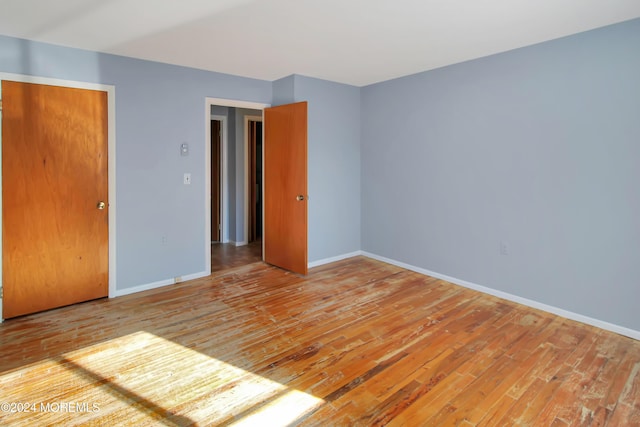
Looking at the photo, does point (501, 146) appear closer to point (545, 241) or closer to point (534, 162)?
point (534, 162)

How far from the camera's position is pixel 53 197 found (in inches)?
133

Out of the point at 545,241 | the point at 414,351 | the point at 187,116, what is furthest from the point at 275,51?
the point at 545,241

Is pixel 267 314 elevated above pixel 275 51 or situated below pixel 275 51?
below

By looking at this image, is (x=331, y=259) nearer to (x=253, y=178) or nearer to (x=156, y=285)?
(x=253, y=178)

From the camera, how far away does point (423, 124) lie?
4480mm

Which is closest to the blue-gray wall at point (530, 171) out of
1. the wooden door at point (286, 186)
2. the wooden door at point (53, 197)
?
the wooden door at point (286, 186)

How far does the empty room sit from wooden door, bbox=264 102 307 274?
1.3 inches

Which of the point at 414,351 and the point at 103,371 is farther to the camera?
the point at 414,351

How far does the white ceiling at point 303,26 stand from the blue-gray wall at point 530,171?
30cm

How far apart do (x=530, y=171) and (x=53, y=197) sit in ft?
15.3

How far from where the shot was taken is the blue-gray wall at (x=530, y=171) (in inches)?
117

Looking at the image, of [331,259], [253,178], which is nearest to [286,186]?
[331,259]

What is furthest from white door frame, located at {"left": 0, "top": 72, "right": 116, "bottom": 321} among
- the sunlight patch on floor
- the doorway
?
the doorway

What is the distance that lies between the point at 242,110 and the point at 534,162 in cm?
444
